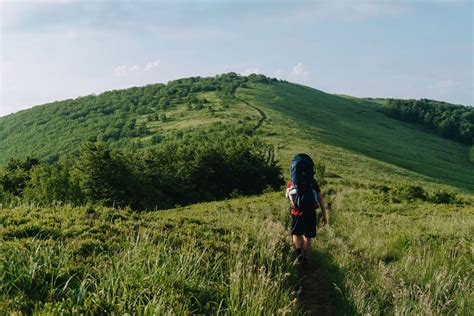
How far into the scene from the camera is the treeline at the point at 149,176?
49.2m

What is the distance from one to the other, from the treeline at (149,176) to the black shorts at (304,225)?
4102cm

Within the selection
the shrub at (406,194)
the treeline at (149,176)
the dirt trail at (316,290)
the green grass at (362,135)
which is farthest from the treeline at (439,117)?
the dirt trail at (316,290)

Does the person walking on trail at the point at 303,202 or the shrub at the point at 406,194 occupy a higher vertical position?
the person walking on trail at the point at 303,202

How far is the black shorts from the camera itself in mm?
8906

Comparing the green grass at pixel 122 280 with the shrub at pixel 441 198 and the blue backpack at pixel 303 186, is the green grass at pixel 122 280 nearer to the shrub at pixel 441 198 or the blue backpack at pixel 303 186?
the blue backpack at pixel 303 186

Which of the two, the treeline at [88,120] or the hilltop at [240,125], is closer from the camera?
the hilltop at [240,125]

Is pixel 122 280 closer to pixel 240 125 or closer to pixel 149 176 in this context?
pixel 149 176

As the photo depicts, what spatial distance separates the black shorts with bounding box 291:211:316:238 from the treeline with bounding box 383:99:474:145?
152m

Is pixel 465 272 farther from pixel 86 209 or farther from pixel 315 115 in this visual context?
pixel 315 115

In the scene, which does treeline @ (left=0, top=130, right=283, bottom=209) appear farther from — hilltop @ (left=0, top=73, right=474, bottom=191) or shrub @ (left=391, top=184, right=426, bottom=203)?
shrub @ (left=391, top=184, right=426, bottom=203)

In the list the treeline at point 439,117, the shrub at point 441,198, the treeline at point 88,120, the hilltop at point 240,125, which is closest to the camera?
the shrub at point 441,198

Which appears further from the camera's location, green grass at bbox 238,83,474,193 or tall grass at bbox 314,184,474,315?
green grass at bbox 238,83,474,193

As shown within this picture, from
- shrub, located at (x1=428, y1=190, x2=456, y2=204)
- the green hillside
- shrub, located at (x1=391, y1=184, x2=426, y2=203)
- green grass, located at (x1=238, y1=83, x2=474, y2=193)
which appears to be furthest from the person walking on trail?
green grass, located at (x1=238, y1=83, x2=474, y2=193)

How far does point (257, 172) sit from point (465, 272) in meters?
55.0
